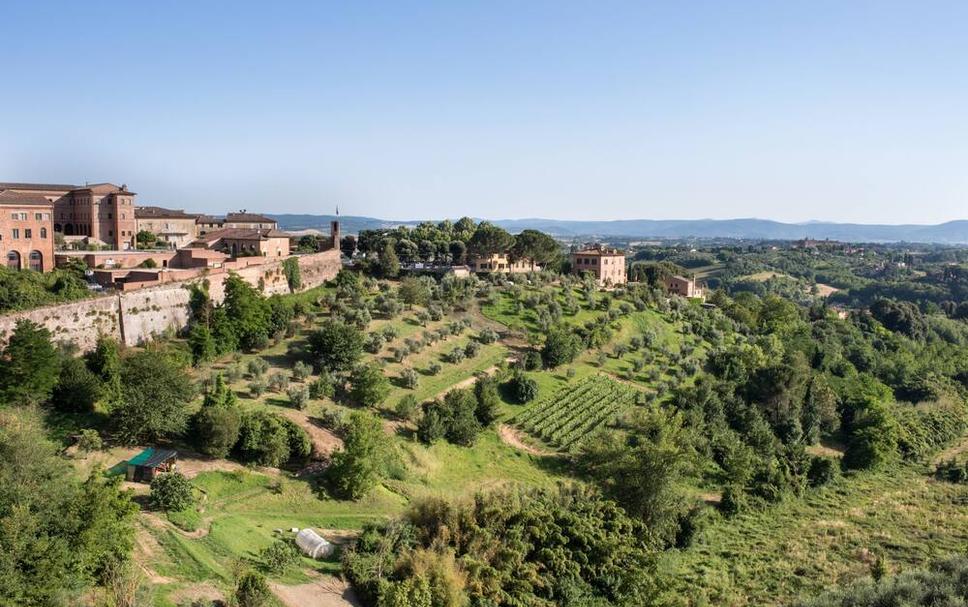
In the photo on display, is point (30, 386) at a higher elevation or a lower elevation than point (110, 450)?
higher

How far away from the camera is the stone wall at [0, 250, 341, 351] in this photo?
36.2 meters

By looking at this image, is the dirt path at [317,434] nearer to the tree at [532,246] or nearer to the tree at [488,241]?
the tree at [488,241]

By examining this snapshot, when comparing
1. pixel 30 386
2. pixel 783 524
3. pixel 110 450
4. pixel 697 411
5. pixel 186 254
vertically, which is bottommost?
pixel 783 524

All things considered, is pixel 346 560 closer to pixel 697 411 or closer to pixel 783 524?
pixel 783 524

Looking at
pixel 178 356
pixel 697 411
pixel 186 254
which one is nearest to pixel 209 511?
pixel 178 356

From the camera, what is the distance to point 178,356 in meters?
37.6

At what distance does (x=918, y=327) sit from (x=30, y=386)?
335 ft

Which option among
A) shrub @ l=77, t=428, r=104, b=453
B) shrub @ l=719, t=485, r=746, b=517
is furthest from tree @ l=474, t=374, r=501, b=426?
shrub @ l=77, t=428, r=104, b=453

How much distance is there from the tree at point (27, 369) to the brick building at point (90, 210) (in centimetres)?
2697

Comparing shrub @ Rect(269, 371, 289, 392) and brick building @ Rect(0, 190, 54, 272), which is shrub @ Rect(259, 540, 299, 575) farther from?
brick building @ Rect(0, 190, 54, 272)

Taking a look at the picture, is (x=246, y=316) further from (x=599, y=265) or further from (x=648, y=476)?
(x=599, y=265)

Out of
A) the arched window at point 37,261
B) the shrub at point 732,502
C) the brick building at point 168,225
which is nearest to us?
the shrub at point 732,502

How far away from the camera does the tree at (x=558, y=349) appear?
53.5m

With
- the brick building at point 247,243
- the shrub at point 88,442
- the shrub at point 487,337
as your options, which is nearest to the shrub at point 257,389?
the shrub at point 88,442
